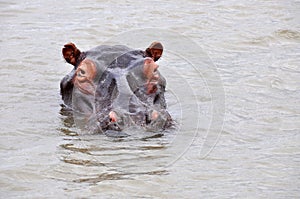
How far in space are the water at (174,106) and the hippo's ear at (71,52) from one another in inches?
26.2

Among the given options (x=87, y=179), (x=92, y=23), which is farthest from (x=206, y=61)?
(x=87, y=179)

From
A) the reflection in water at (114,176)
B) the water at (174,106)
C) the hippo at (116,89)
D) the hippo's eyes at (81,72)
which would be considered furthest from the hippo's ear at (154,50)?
the reflection in water at (114,176)

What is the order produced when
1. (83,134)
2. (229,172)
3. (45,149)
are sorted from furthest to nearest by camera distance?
(83,134)
(45,149)
(229,172)

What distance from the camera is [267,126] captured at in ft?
24.8

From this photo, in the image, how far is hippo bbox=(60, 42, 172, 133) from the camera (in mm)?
6801

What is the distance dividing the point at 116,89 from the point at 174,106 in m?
1.50

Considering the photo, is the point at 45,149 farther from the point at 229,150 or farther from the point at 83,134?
the point at 229,150

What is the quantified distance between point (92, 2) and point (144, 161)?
8146 millimetres

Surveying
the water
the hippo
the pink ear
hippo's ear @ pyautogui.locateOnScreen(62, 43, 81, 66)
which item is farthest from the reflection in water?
hippo's ear @ pyautogui.locateOnScreen(62, 43, 81, 66)

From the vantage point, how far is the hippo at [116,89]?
6.80 m

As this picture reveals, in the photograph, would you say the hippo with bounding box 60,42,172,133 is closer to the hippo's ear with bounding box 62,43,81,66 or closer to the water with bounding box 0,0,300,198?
the hippo's ear with bounding box 62,43,81,66

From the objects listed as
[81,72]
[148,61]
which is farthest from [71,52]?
[148,61]

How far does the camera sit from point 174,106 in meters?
8.51

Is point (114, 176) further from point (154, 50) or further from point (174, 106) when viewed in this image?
point (174, 106)
